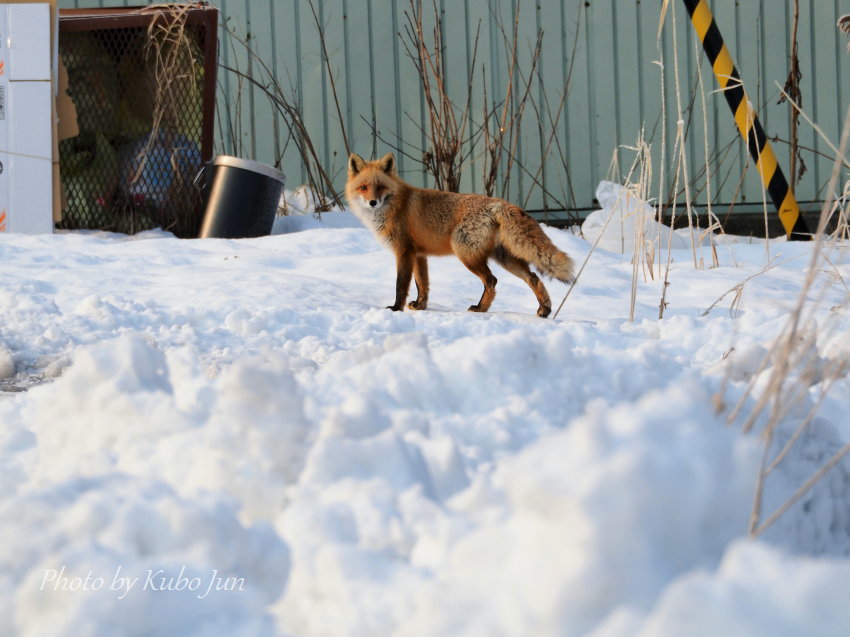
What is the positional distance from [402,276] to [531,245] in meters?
0.52

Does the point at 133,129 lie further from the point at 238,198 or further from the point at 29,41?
the point at 238,198

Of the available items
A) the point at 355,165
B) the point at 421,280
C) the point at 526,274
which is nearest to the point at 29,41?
the point at 355,165

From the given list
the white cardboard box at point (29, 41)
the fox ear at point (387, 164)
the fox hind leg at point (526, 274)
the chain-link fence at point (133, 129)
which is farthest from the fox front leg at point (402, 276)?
the white cardboard box at point (29, 41)

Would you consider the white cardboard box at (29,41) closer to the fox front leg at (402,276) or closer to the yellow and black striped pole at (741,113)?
the fox front leg at (402,276)

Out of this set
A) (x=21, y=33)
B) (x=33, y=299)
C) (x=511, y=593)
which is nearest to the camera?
(x=511, y=593)

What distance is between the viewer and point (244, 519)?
1.28 m

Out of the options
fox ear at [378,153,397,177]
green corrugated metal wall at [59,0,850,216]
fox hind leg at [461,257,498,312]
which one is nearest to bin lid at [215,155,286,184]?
fox ear at [378,153,397,177]

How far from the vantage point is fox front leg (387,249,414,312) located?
11.6ft

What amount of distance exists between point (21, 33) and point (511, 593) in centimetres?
511

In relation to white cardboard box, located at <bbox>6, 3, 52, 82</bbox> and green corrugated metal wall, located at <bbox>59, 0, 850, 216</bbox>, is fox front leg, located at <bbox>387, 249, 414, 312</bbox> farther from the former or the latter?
green corrugated metal wall, located at <bbox>59, 0, 850, 216</bbox>

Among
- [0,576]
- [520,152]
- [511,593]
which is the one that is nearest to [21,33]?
[520,152]

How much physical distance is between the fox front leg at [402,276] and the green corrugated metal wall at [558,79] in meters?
3.43

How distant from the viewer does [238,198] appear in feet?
17.1

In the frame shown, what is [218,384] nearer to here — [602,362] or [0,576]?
[0,576]
